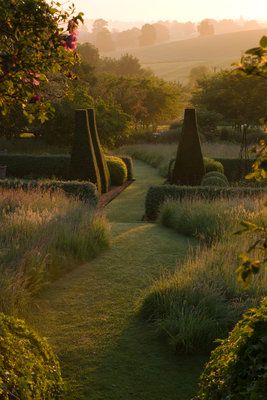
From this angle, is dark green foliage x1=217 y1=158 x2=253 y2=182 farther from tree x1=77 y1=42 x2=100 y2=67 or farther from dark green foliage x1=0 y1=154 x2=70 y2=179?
tree x1=77 y1=42 x2=100 y2=67

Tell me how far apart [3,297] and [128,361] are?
1653mm

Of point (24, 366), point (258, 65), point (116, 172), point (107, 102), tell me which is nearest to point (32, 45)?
point (24, 366)

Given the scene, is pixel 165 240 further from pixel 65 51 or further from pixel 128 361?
pixel 65 51

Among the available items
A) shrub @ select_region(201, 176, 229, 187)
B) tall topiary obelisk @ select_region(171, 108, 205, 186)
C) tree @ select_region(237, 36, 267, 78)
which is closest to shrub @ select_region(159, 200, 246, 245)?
shrub @ select_region(201, 176, 229, 187)

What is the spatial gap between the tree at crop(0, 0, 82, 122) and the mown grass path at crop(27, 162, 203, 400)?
2.62 m

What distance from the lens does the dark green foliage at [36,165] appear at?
2319 cm

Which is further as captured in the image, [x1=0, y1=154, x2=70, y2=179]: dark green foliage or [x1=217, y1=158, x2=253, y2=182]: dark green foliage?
[x1=217, y1=158, x2=253, y2=182]: dark green foliage

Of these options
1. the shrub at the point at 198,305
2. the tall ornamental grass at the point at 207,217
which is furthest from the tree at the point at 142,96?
the shrub at the point at 198,305

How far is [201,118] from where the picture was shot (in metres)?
39.2

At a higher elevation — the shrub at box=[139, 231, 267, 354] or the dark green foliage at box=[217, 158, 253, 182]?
the shrub at box=[139, 231, 267, 354]

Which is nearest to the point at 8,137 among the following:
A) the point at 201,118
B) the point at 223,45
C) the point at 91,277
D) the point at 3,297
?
the point at 201,118

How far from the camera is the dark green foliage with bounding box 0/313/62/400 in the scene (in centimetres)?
399

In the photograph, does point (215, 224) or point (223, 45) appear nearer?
point (215, 224)

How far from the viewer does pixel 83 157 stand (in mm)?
19047
